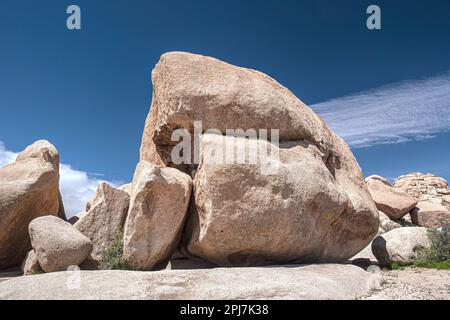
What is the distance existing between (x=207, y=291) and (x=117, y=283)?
2.14 metres

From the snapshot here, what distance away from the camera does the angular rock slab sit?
37.4ft

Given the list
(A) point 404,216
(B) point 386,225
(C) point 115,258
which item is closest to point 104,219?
(C) point 115,258

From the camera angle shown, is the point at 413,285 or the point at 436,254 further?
the point at 436,254

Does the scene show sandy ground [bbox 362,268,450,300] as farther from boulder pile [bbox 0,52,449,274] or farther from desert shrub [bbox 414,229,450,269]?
boulder pile [bbox 0,52,449,274]

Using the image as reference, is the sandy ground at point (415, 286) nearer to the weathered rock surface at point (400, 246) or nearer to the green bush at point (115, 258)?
the weathered rock surface at point (400, 246)

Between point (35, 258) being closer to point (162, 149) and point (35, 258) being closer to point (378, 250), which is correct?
point (162, 149)

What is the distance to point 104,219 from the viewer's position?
40.4 ft

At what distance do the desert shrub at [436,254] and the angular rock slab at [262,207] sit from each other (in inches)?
200

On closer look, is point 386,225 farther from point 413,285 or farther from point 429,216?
point 413,285

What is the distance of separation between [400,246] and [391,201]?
651 inches

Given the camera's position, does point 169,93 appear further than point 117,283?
Yes

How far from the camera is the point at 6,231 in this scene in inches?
508

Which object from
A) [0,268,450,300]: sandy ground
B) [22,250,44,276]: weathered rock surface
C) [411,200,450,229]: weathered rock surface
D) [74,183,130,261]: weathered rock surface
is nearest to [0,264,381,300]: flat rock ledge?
[0,268,450,300]: sandy ground

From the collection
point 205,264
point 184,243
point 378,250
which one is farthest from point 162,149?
point 378,250
